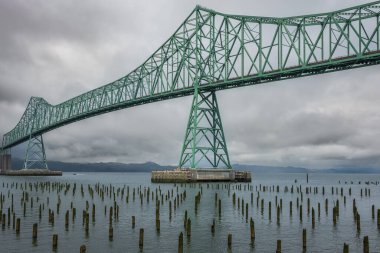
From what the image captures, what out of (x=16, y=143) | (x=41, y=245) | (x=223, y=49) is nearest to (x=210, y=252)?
(x=41, y=245)

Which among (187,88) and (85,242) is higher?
(187,88)

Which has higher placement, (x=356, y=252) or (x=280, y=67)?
(x=280, y=67)

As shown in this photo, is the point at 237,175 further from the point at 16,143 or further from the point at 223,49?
the point at 16,143

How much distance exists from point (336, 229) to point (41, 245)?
20.4 m

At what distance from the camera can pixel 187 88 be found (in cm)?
8775

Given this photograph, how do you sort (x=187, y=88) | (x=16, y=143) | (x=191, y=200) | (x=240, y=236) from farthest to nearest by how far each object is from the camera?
1. (x=16, y=143)
2. (x=187, y=88)
3. (x=191, y=200)
4. (x=240, y=236)

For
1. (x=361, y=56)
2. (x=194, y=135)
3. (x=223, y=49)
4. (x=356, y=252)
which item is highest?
(x=223, y=49)

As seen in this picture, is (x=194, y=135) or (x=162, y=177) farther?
(x=162, y=177)

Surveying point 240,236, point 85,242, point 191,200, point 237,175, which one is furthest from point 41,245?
point 237,175

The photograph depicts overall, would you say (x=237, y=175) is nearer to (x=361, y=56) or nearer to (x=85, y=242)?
(x=361, y=56)

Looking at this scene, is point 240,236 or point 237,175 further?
point 237,175

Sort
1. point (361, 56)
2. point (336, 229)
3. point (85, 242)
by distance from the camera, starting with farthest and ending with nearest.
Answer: point (361, 56)
point (336, 229)
point (85, 242)

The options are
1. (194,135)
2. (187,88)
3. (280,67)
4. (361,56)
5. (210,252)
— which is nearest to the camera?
(210,252)

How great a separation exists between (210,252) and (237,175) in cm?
6999
